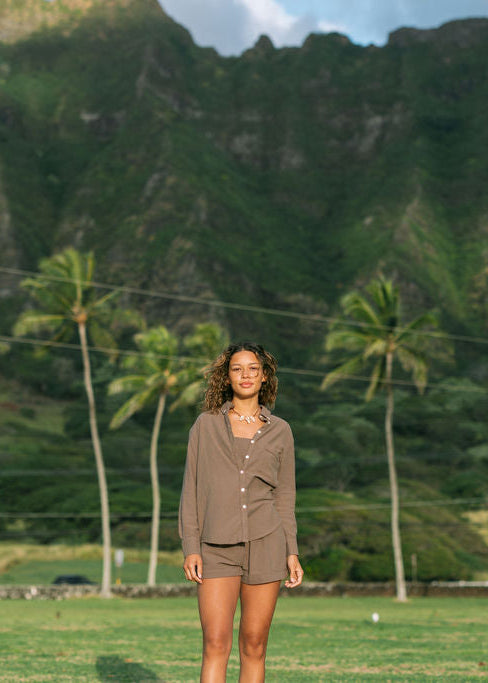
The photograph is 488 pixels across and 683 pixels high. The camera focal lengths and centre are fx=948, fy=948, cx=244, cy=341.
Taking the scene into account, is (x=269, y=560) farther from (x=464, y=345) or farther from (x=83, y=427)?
(x=464, y=345)

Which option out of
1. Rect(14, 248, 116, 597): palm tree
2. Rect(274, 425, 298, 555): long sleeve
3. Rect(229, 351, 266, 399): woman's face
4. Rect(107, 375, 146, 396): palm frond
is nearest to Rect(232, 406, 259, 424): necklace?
Rect(229, 351, 266, 399): woman's face

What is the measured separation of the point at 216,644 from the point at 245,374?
5.16ft

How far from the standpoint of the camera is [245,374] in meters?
5.77

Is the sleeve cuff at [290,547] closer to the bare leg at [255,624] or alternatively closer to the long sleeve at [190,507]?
the bare leg at [255,624]

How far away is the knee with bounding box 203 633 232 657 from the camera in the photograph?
5.31m

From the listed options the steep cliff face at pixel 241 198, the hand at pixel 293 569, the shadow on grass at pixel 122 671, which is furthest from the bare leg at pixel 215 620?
the steep cliff face at pixel 241 198

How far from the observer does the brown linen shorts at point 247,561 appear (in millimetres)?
5344

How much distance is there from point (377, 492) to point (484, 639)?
8110cm

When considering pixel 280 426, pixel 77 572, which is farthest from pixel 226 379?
pixel 77 572

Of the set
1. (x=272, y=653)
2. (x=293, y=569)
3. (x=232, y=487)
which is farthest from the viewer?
(x=272, y=653)

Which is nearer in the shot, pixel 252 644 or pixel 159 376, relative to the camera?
pixel 252 644

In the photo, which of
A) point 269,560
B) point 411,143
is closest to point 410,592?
point 269,560

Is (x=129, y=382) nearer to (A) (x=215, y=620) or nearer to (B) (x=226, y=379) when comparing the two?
(B) (x=226, y=379)

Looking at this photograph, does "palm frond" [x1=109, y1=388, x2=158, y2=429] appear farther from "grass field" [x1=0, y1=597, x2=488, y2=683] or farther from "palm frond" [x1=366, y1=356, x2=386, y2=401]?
"grass field" [x1=0, y1=597, x2=488, y2=683]
